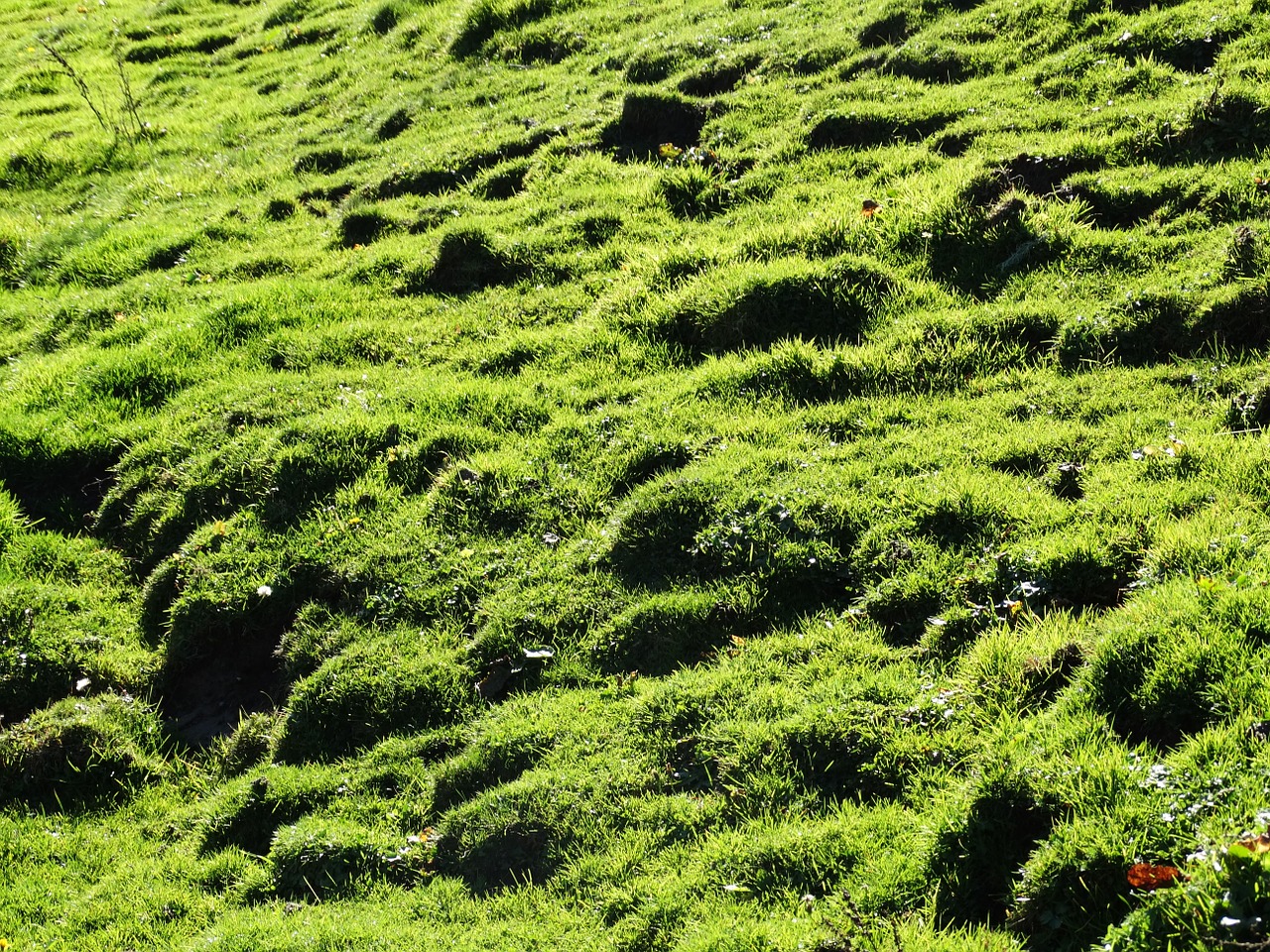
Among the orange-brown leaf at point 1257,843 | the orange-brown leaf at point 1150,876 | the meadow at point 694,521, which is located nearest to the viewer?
the orange-brown leaf at point 1257,843

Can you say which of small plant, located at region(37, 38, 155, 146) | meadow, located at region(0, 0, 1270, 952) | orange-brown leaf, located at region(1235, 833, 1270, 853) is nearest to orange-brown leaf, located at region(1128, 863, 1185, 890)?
meadow, located at region(0, 0, 1270, 952)

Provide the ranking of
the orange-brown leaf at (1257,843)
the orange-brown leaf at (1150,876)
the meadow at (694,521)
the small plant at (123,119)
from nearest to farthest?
the orange-brown leaf at (1257,843), the orange-brown leaf at (1150,876), the meadow at (694,521), the small plant at (123,119)

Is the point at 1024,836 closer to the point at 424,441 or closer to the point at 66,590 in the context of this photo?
the point at 424,441

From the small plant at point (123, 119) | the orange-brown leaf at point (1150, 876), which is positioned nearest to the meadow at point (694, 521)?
the orange-brown leaf at point (1150, 876)

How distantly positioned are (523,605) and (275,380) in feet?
12.8

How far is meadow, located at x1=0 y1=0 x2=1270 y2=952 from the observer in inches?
179

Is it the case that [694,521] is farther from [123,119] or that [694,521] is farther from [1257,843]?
[123,119]

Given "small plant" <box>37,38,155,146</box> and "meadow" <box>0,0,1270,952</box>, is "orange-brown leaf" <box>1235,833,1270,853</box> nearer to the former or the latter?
"meadow" <box>0,0,1270,952</box>

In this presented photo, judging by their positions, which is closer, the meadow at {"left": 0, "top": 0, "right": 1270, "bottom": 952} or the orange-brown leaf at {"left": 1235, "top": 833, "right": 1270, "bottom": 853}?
the orange-brown leaf at {"left": 1235, "top": 833, "right": 1270, "bottom": 853}

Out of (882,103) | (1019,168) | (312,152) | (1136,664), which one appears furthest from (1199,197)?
(312,152)

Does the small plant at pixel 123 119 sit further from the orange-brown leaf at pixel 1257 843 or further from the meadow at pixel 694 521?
the orange-brown leaf at pixel 1257 843

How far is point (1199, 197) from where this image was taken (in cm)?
768

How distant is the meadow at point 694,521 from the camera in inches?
179

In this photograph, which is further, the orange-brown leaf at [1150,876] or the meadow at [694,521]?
the meadow at [694,521]
